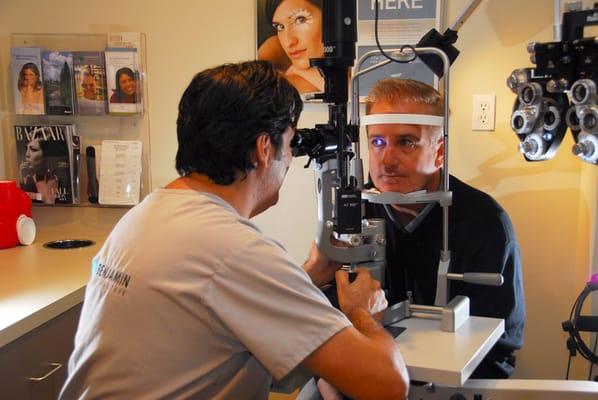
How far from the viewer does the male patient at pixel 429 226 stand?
1440 millimetres

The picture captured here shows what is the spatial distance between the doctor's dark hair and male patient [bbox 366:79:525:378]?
49 cm

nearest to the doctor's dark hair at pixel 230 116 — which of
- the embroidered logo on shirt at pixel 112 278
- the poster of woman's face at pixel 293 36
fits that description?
the embroidered logo on shirt at pixel 112 278

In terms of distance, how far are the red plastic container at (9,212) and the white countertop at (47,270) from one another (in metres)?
0.04

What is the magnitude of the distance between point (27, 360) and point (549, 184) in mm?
1668

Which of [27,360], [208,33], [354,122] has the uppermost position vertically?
[208,33]

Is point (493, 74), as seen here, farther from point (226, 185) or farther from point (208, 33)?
point (226, 185)

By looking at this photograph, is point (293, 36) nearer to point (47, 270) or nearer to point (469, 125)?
point (469, 125)

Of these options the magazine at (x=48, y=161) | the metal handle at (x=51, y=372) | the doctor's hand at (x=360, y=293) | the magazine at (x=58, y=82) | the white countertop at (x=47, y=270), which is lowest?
the metal handle at (x=51, y=372)

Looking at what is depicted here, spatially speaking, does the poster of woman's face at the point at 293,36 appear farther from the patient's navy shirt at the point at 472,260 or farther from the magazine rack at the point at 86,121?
the patient's navy shirt at the point at 472,260

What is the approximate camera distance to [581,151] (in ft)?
3.43

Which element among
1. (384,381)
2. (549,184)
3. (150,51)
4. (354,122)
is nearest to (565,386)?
(384,381)

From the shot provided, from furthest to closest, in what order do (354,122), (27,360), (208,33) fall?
(208,33)
(27,360)
(354,122)

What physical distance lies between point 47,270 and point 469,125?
145 centimetres

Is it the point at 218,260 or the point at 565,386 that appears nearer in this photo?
Answer: the point at 218,260
